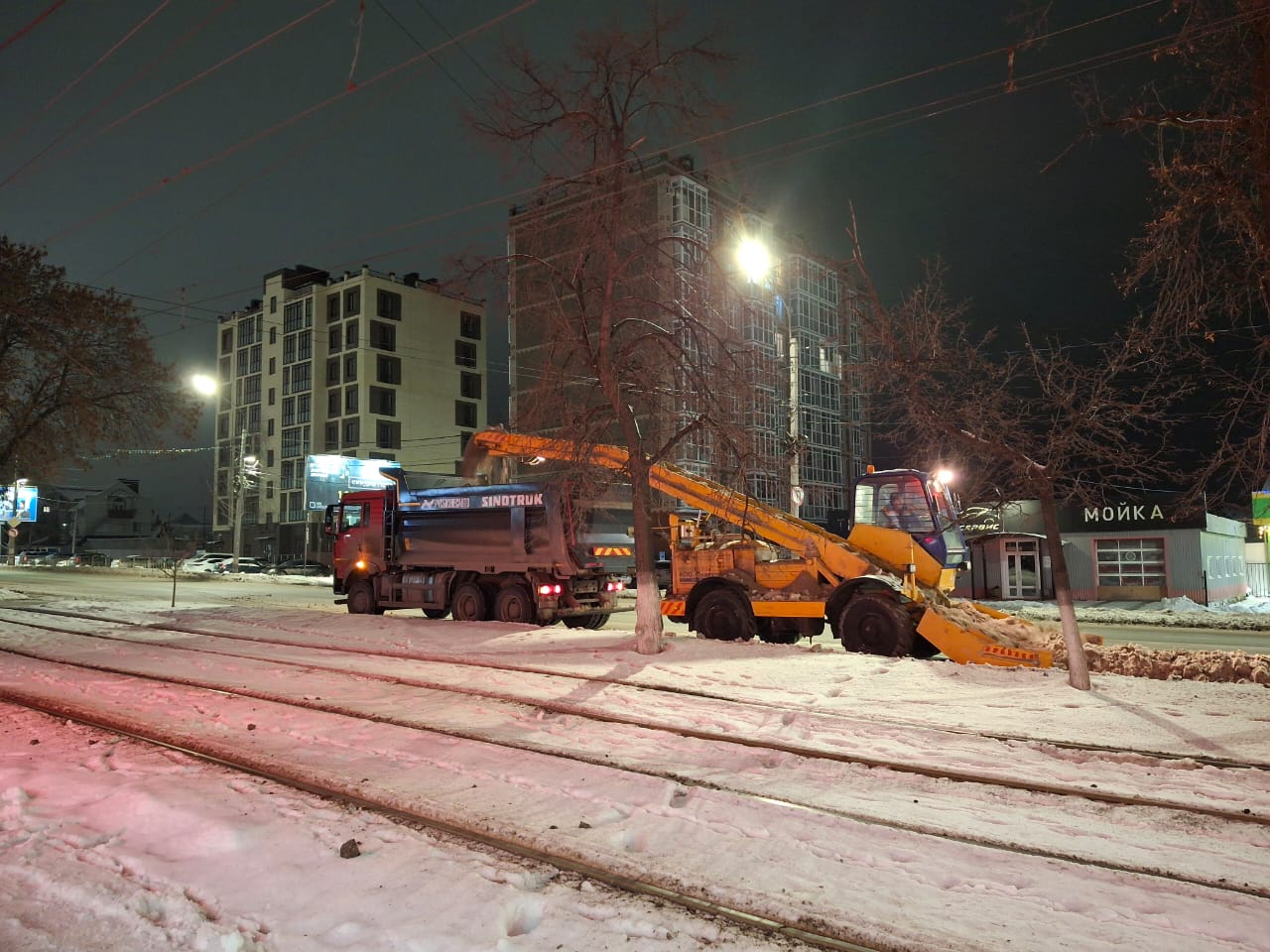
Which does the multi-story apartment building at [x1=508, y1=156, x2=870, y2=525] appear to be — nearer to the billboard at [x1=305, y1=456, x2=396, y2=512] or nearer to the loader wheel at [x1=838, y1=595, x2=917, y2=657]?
the loader wheel at [x1=838, y1=595, x2=917, y2=657]

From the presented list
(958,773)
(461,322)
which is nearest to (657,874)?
(958,773)

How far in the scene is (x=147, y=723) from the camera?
27.5 feet

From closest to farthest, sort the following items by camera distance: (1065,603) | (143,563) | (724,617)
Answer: (1065,603) < (724,617) < (143,563)

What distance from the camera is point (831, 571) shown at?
13875 mm

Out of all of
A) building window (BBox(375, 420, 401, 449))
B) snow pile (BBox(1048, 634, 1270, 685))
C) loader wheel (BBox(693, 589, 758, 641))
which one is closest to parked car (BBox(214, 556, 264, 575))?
building window (BBox(375, 420, 401, 449))

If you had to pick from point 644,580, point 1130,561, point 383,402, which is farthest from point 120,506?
point 644,580

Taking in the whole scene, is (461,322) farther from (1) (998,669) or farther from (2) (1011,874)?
(2) (1011,874)

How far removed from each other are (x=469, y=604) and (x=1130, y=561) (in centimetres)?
2511

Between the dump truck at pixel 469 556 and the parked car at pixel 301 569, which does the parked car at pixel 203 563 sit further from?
the dump truck at pixel 469 556

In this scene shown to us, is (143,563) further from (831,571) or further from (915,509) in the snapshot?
(915,509)

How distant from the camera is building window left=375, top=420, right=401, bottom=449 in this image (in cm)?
7356

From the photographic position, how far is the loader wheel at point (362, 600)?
21.2m

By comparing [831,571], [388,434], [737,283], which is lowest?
[831,571]

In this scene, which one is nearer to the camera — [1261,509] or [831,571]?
[831,571]
